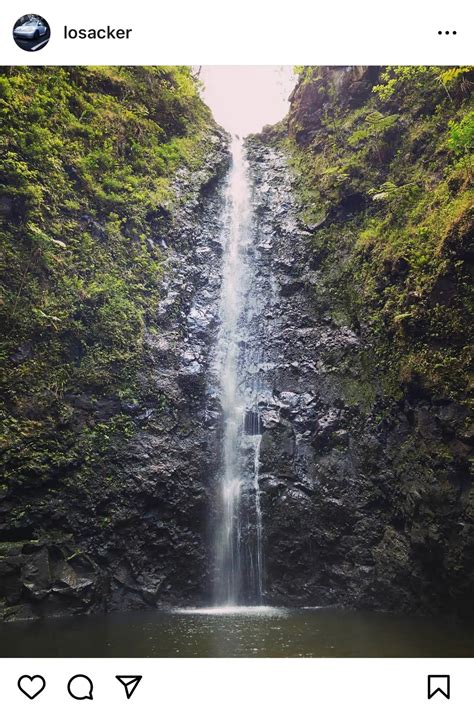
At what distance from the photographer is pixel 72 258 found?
9617 millimetres

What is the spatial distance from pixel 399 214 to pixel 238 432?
5.84 meters

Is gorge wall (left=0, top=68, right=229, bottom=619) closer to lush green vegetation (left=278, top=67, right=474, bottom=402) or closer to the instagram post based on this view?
the instagram post

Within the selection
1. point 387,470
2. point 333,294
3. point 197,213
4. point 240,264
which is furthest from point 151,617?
point 197,213

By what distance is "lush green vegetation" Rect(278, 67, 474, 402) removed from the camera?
7758 mm

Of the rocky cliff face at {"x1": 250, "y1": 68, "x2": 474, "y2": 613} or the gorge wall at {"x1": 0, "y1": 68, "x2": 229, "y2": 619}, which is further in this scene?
the gorge wall at {"x1": 0, "y1": 68, "x2": 229, "y2": 619}

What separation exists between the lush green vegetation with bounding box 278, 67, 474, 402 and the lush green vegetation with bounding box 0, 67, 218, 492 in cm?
437

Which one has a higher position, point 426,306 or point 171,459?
point 426,306

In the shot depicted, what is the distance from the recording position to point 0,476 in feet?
24.0

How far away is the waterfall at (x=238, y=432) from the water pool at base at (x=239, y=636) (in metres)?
1.20

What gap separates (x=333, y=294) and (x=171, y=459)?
17.3 ft

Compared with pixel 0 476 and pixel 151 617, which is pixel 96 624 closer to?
pixel 151 617
